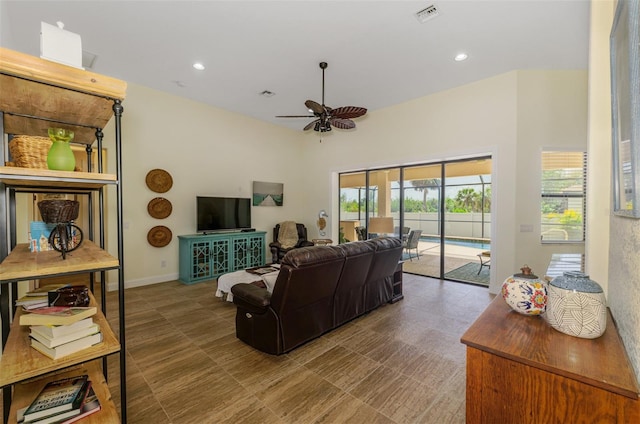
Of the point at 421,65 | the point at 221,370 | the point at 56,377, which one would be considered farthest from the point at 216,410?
the point at 421,65

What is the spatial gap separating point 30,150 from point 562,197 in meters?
5.97

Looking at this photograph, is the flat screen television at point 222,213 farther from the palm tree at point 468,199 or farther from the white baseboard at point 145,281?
the palm tree at point 468,199

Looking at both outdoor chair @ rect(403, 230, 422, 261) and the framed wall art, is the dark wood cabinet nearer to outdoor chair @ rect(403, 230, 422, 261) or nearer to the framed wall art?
the framed wall art

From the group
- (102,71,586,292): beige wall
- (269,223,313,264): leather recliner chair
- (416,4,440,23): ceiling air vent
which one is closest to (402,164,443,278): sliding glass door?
(102,71,586,292): beige wall

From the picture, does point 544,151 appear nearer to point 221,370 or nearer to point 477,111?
point 477,111

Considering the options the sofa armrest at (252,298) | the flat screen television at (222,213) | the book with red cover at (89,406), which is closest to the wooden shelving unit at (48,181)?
the book with red cover at (89,406)

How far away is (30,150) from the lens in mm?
1211

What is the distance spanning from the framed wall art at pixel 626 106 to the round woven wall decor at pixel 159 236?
5649mm

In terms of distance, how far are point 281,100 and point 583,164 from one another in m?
5.12

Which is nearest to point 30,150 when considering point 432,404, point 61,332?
point 61,332

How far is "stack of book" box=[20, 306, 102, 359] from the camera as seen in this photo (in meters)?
1.14

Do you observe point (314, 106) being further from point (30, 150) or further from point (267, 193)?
point (267, 193)

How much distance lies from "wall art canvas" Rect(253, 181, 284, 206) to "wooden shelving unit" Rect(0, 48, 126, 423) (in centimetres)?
489

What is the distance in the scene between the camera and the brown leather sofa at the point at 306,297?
244 centimetres
